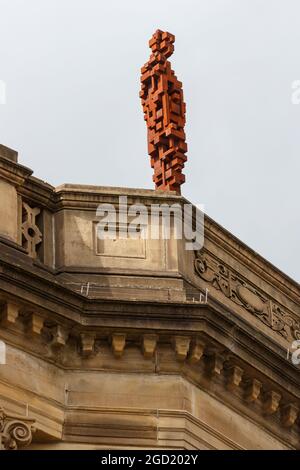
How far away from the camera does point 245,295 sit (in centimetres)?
3603

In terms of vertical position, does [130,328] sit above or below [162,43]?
below

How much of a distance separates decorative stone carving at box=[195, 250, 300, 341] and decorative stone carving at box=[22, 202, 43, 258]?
2550 mm

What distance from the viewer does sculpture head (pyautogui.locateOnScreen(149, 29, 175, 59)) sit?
121 ft

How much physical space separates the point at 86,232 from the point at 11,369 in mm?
2882

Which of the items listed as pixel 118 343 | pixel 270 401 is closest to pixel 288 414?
Answer: pixel 270 401

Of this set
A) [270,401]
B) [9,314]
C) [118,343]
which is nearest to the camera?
[9,314]

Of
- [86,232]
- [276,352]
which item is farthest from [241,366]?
[86,232]

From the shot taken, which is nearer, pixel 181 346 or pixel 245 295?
pixel 181 346

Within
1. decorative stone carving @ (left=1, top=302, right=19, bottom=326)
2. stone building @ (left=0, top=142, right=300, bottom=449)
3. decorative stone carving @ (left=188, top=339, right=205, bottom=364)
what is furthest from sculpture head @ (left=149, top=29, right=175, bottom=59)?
decorative stone carving @ (left=1, top=302, right=19, bottom=326)

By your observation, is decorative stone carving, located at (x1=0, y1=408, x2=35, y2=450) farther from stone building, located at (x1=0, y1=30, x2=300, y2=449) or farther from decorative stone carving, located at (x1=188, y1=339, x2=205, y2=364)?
decorative stone carving, located at (x1=188, y1=339, x2=205, y2=364)

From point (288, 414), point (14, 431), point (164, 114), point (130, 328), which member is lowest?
point (14, 431)
